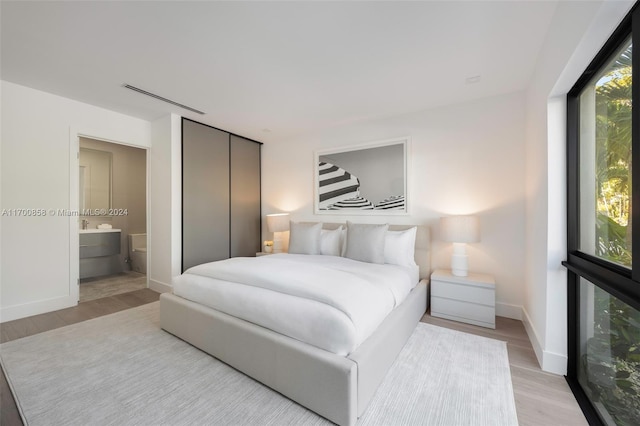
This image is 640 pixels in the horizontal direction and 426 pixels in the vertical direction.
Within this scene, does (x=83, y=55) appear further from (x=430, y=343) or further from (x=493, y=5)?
(x=430, y=343)

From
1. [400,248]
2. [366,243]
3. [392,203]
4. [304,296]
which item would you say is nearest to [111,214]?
[366,243]

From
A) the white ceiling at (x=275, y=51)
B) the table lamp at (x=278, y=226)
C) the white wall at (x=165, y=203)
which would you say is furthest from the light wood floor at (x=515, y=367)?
the white ceiling at (x=275, y=51)

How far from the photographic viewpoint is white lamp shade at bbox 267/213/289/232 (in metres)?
4.12

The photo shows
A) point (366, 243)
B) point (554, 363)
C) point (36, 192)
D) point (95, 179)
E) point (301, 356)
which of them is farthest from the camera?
point (95, 179)

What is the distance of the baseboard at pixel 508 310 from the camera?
269 centimetres

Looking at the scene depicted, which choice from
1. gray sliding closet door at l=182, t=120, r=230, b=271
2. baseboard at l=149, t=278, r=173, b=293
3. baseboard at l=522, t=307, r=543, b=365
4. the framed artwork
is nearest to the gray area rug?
baseboard at l=522, t=307, r=543, b=365

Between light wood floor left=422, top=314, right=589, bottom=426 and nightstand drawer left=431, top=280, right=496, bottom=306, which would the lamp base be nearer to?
nightstand drawer left=431, top=280, right=496, bottom=306

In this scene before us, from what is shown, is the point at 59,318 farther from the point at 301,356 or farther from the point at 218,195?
the point at 301,356

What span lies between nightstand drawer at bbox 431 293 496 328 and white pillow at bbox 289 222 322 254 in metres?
1.56

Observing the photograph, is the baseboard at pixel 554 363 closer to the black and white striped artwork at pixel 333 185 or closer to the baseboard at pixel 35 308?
the black and white striped artwork at pixel 333 185

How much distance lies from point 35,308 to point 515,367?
4.72 meters

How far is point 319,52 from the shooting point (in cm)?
208

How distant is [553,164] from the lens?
1775mm

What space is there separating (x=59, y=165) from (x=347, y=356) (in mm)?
3887
